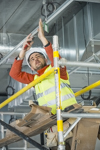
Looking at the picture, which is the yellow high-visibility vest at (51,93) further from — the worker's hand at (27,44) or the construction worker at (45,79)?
the worker's hand at (27,44)

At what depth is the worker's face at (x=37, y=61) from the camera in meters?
4.54

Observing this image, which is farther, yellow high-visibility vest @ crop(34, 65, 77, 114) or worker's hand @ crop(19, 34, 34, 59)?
worker's hand @ crop(19, 34, 34, 59)

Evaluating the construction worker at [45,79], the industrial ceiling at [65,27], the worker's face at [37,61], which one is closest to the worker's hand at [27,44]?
the construction worker at [45,79]

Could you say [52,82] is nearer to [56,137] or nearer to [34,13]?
[56,137]

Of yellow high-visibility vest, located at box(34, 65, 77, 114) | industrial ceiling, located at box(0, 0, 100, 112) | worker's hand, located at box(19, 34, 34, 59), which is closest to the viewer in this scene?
yellow high-visibility vest, located at box(34, 65, 77, 114)

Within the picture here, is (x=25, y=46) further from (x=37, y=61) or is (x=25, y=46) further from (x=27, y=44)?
(x=37, y=61)

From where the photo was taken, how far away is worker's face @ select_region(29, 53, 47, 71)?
4.54 m

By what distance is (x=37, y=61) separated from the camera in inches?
179

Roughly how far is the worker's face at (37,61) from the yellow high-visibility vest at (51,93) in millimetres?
277

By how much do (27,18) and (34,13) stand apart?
25 centimetres

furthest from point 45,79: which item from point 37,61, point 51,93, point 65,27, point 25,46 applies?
point 65,27

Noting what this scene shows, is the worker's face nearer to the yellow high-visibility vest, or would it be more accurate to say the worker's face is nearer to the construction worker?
the construction worker

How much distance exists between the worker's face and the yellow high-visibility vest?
0.28 metres

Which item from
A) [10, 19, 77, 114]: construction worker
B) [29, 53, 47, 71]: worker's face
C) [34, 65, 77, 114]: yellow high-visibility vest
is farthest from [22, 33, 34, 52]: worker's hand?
[34, 65, 77, 114]: yellow high-visibility vest
